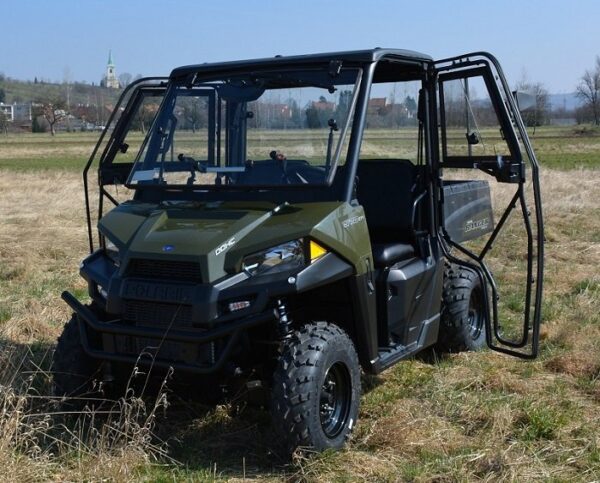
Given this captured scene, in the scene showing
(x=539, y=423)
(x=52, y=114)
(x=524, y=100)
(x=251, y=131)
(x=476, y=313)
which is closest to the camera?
(x=539, y=423)

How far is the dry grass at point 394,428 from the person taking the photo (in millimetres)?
4195

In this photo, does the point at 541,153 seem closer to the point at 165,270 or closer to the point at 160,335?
the point at 165,270

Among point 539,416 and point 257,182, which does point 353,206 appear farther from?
point 539,416

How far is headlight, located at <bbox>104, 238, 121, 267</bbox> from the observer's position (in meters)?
4.65

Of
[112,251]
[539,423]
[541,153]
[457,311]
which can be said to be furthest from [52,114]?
[539,423]

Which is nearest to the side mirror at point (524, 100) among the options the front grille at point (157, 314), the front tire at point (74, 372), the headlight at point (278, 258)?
the headlight at point (278, 258)

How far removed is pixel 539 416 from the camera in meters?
4.82

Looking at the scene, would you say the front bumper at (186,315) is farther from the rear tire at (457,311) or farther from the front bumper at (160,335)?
the rear tire at (457,311)

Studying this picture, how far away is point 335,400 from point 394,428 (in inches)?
14.9

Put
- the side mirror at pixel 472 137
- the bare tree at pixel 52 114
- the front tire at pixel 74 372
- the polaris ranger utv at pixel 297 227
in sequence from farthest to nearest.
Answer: the bare tree at pixel 52 114 → the side mirror at pixel 472 137 → the front tire at pixel 74 372 → the polaris ranger utv at pixel 297 227

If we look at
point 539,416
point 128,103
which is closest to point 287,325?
point 539,416

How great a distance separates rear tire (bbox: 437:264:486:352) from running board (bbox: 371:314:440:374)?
1.56ft

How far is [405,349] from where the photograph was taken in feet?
17.4

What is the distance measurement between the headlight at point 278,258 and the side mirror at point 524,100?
2.04m
